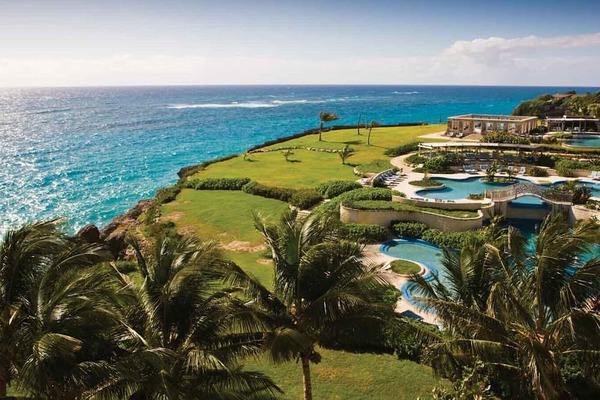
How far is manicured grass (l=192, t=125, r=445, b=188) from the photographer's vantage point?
4647 centimetres

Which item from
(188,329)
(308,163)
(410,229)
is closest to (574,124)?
(308,163)

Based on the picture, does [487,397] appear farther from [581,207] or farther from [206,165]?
[206,165]

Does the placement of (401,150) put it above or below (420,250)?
above

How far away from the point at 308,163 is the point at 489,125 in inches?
1003

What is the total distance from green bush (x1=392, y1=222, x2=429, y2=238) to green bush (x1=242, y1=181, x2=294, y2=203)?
10.8m

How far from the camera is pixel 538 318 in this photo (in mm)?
11977

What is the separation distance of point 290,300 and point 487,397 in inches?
190

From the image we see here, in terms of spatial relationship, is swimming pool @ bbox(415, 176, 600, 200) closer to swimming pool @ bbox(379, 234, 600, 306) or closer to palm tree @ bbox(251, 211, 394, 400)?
swimming pool @ bbox(379, 234, 600, 306)

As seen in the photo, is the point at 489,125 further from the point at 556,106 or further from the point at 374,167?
the point at 556,106

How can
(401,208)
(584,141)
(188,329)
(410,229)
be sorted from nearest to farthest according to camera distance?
(188,329)
(410,229)
(401,208)
(584,141)

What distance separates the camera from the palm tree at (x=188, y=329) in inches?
406

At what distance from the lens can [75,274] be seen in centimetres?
1159

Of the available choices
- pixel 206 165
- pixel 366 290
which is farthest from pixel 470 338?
pixel 206 165

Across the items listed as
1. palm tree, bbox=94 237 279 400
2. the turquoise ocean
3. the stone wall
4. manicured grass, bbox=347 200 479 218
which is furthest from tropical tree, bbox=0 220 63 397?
manicured grass, bbox=347 200 479 218
